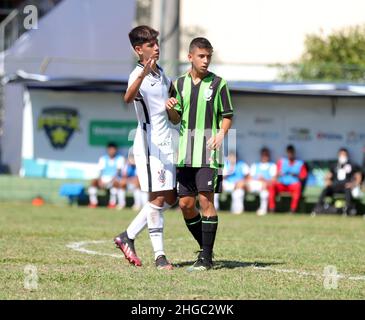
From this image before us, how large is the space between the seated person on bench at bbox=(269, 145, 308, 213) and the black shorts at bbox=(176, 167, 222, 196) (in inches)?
488

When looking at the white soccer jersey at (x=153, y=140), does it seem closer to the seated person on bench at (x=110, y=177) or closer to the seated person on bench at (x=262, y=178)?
the seated person on bench at (x=262, y=178)

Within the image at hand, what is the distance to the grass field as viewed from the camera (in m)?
7.54

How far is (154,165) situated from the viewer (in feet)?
29.5

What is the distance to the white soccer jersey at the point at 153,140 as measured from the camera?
8.99 metres

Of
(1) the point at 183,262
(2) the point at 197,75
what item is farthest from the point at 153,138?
(1) the point at 183,262

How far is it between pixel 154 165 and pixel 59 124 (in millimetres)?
15086

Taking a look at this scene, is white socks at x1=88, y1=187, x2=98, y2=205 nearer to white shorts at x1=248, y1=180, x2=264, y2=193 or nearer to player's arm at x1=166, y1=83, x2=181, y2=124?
white shorts at x1=248, y1=180, x2=264, y2=193

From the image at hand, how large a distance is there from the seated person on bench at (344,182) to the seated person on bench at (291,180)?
1.75ft

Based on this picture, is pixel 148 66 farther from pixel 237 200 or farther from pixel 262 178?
pixel 262 178

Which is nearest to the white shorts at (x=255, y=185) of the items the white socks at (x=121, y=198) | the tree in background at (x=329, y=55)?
the white socks at (x=121, y=198)

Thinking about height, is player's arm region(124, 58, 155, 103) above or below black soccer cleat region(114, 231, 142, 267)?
above

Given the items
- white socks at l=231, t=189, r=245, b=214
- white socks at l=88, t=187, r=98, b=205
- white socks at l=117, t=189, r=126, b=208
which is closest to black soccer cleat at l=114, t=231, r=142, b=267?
white socks at l=231, t=189, r=245, b=214

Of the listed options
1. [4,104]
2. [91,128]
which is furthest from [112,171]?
[4,104]

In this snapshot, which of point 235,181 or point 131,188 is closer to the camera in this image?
point 235,181
